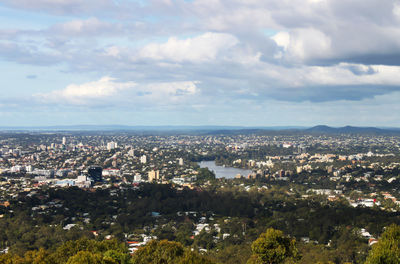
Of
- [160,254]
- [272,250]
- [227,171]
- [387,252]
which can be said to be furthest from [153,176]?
[387,252]

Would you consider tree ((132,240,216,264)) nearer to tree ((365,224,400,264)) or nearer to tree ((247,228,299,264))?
tree ((247,228,299,264))

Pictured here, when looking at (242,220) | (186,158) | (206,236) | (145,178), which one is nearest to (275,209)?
(242,220)

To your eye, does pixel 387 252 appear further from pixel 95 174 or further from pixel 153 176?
pixel 153 176

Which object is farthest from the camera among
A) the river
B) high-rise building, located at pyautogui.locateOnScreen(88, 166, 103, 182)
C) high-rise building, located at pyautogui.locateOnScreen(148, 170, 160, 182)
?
the river

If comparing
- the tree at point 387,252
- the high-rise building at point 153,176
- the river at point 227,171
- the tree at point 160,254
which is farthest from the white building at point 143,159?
the tree at point 387,252

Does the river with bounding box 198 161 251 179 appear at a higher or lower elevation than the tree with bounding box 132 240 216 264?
lower

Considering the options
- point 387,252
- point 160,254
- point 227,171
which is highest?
point 387,252

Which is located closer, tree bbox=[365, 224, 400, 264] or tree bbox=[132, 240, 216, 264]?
tree bbox=[365, 224, 400, 264]

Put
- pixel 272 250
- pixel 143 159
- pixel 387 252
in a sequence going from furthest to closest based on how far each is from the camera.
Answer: pixel 143 159 < pixel 272 250 < pixel 387 252

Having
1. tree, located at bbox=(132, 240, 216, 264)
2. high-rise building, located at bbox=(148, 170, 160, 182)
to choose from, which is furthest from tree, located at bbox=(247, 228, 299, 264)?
high-rise building, located at bbox=(148, 170, 160, 182)

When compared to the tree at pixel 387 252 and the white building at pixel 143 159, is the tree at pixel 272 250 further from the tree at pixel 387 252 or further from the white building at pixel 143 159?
the white building at pixel 143 159
